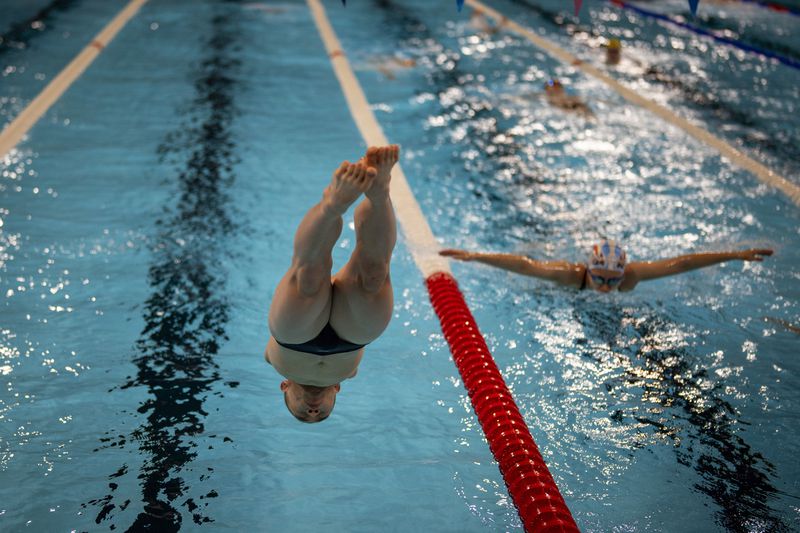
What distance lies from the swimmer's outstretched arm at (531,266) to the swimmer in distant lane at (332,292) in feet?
4.36

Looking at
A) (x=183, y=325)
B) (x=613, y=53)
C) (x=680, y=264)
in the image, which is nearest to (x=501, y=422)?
(x=680, y=264)

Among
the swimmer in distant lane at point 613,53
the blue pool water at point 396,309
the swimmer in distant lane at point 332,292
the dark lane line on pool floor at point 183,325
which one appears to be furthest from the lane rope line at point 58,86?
the swimmer in distant lane at point 613,53

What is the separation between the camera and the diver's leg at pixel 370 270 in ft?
8.12

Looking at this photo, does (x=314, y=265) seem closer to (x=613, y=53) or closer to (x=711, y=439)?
(x=711, y=439)

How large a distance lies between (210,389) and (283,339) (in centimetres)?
94

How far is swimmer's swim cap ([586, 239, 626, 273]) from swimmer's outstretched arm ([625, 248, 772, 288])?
13cm

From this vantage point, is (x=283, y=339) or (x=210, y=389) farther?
(x=210, y=389)

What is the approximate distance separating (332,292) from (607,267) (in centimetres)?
176

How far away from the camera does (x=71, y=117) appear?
6301 mm

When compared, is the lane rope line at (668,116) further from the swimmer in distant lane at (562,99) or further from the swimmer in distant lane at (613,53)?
the swimmer in distant lane at (562,99)

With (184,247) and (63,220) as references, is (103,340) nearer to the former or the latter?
(184,247)

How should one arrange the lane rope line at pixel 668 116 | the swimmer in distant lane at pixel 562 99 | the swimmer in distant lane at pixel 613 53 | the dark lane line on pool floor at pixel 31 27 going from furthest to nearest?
the swimmer in distant lane at pixel 613 53, the dark lane line on pool floor at pixel 31 27, the swimmer in distant lane at pixel 562 99, the lane rope line at pixel 668 116

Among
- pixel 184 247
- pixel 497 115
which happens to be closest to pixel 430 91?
pixel 497 115

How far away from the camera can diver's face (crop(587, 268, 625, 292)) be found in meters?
3.99
